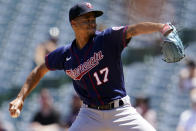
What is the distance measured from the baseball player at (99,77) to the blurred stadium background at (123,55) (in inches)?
82.5

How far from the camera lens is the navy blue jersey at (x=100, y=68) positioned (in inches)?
167

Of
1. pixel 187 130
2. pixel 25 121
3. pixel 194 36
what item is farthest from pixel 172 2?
pixel 25 121

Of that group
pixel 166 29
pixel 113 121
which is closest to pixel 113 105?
pixel 113 121

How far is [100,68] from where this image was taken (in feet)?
14.1

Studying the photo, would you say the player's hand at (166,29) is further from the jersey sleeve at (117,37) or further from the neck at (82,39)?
the neck at (82,39)

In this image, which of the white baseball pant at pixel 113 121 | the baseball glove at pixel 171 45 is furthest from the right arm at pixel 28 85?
the baseball glove at pixel 171 45

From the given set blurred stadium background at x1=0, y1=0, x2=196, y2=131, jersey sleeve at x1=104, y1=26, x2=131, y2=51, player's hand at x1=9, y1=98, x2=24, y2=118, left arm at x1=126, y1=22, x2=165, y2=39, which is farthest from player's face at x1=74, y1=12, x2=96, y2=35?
blurred stadium background at x1=0, y1=0, x2=196, y2=131

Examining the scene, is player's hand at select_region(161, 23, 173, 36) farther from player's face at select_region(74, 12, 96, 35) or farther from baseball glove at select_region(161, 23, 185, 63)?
player's face at select_region(74, 12, 96, 35)

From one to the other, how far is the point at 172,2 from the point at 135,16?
1.81 meters

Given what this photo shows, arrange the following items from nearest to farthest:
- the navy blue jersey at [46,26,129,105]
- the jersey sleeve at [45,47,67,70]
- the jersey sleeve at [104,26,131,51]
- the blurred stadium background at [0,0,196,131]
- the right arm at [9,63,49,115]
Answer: the jersey sleeve at [104,26,131,51], the navy blue jersey at [46,26,129,105], the right arm at [9,63,49,115], the jersey sleeve at [45,47,67,70], the blurred stadium background at [0,0,196,131]

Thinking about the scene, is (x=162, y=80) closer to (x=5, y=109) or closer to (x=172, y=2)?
(x=172, y=2)

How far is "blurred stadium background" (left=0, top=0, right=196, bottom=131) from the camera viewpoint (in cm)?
846

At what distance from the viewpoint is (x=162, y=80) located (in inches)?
362

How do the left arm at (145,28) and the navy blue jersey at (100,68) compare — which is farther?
the navy blue jersey at (100,68)
